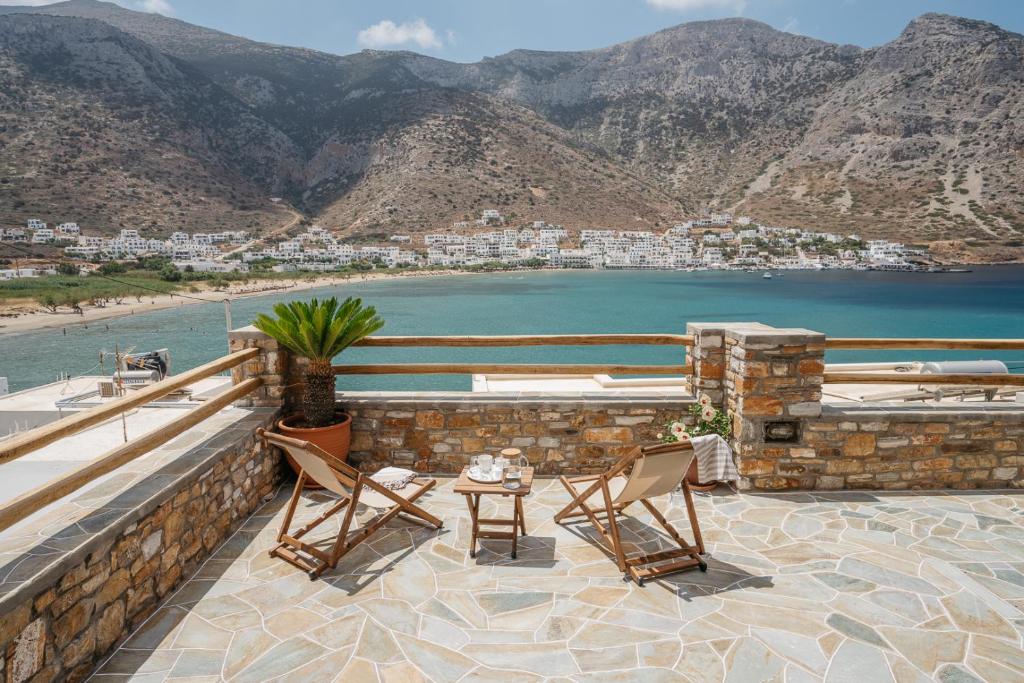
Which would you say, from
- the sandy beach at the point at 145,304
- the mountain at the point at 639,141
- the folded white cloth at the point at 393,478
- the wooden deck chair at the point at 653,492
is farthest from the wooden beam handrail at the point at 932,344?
the mountain at the point at 639,141

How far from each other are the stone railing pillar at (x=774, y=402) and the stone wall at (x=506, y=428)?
59 centimetres

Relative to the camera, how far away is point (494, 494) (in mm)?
3684

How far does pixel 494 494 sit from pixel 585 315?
43.6 meters

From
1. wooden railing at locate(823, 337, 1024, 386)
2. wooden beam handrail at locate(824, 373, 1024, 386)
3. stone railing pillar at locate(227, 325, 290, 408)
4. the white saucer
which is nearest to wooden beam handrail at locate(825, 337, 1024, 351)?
wooden railing at locate(823, 337, 1024, 386)

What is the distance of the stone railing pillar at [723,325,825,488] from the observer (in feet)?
14.6

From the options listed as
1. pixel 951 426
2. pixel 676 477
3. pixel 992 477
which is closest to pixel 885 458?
pixel 951 426

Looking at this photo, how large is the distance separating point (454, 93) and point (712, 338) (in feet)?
301

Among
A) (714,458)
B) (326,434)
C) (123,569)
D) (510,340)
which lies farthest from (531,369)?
(123,569)

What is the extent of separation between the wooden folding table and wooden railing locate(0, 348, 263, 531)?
71.8 inches

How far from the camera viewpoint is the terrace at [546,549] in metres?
2.51

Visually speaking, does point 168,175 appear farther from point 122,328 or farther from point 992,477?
point 992,477

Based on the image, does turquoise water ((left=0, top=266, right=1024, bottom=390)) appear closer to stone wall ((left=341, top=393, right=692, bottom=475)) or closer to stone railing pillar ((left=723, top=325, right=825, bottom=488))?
stone wall ((left=341, top=393, right=692, bottom=475))

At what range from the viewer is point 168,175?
64.6m

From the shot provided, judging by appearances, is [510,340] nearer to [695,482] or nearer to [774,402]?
[695,482]
